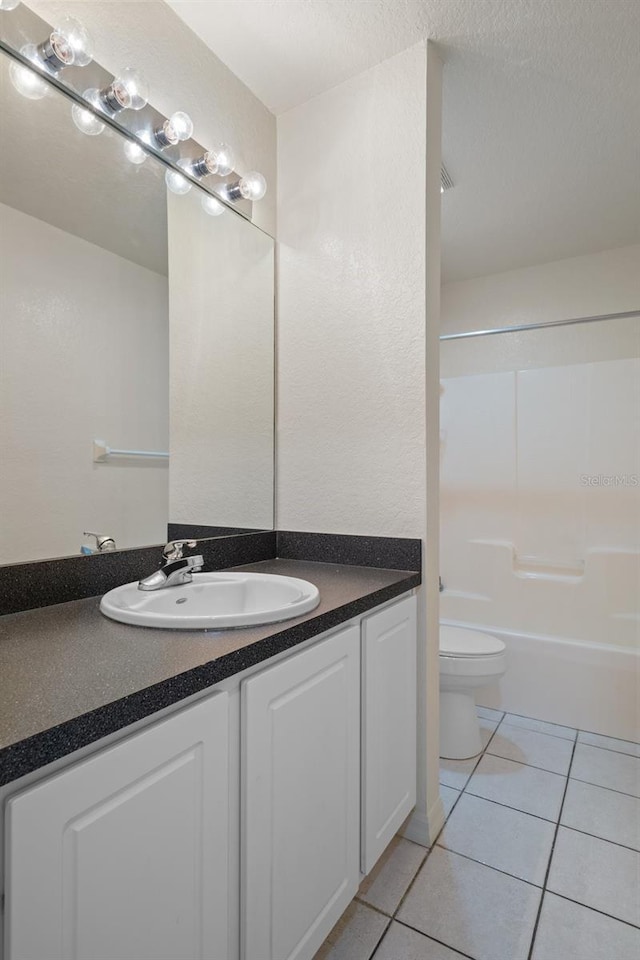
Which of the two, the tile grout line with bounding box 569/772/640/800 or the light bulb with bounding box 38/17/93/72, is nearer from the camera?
the light bulb with bounding box 38/17/93/72

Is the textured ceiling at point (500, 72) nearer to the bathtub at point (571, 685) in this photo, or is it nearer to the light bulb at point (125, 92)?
the light bulb at point (125, 92)

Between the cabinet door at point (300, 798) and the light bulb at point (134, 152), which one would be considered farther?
the light bulb at point (134, 152)

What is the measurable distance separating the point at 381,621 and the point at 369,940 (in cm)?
75

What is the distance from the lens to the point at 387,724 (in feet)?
4.35

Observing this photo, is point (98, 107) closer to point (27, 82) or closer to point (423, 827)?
point (27, 82)

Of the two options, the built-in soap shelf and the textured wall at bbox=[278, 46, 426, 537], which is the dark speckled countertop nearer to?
the textured wall at bbox=[278, 46, 426, 537]

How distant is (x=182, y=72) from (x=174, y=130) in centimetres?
29

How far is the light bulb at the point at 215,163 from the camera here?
152 cm

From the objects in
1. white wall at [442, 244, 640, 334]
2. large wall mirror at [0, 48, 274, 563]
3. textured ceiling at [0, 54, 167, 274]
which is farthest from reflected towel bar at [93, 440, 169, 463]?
white wall at [442, 244, 640, 334]

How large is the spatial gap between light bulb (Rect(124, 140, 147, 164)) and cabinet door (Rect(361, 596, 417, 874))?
1.36 m

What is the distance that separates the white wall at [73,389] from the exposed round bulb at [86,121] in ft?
0.92

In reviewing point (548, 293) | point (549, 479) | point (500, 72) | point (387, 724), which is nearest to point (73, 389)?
point (387, 724)

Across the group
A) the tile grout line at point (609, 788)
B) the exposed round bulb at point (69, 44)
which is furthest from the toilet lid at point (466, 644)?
the exposed round bulb at point (69, 44)

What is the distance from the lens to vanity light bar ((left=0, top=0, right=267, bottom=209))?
1.10 metres
